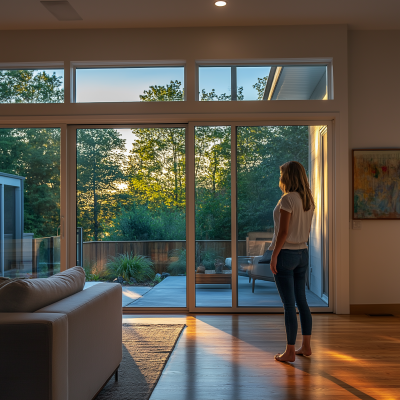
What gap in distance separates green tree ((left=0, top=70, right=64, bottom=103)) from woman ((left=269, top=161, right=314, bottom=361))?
313cm

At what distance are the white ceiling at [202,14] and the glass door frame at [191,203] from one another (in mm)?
1119

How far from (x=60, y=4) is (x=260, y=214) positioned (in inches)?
123

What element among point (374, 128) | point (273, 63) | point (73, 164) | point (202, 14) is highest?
point (202, 14)

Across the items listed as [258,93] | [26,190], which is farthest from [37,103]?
[258,93]

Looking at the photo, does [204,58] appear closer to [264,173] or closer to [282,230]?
[264,173]

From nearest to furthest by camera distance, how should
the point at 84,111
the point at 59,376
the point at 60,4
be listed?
the point at 59,376 → the point at 60,4 → the point at 84,111

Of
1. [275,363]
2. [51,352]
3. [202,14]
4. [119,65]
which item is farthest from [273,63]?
[51,352]

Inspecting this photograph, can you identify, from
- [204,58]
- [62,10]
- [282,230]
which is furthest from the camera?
[204,58]

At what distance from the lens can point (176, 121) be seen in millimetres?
4645

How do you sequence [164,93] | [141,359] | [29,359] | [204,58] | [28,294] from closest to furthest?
[29,359] → [28,294] → [141,359] → [204,58] → [164,93]

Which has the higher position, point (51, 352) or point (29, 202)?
point (29, 202)

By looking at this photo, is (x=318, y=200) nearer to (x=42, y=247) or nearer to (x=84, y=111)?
(x=84, y=111)

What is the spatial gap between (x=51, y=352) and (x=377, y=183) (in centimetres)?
407

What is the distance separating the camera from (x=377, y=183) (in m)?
4.53
